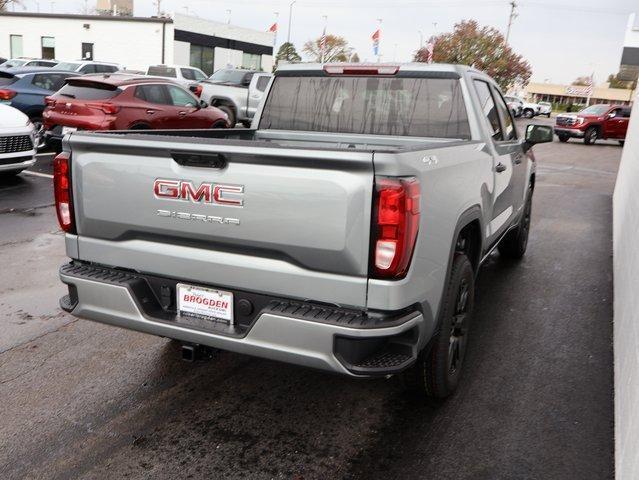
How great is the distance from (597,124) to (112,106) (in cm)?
2181

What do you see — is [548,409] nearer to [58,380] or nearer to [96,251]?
[96,251]

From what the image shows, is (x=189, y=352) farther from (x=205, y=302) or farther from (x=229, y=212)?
(x=229, y=212)

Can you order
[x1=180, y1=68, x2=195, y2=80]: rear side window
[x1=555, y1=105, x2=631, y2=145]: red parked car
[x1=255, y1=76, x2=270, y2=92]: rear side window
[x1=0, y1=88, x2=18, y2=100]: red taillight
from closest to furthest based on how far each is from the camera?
[x1=0, y1=88, x2=18, y2=100]: red taillight, [x1=255, y1=76, x2=270, y2=92]: rear side window, [x1=180, y1=68, x2=195, y2=80]: rear side window, [x1=555, y1=105, x2=631, y2=145]: red parked car

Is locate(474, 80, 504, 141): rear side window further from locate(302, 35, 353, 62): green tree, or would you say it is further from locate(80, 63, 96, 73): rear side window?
locate(302, 35, 353, 62): green tree

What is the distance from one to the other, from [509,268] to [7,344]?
488 centimetres

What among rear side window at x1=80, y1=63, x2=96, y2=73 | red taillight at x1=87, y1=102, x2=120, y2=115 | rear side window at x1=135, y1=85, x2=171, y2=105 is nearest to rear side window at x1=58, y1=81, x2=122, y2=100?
→ red taillight at x1=87, y1=102, x2=120, y2=115

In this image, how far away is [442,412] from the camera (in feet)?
11.6

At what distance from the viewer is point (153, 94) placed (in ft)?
40.2

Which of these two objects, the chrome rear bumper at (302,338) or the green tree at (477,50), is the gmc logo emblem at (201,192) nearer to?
the chrome rear bumper at (302,338)

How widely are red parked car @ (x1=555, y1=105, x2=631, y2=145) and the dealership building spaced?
89.7 feet

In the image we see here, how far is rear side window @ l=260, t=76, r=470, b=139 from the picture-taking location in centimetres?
425

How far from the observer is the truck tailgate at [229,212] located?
8.73ft

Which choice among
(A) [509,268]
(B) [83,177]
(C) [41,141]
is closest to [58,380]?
(B) [83,177]

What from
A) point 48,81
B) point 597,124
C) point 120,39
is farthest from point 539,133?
point 120,39
